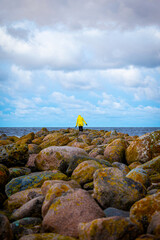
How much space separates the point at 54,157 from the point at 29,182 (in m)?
1.85

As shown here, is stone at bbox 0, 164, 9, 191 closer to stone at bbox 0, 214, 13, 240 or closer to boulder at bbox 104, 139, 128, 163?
stone at bbox 0, 214, 13, 240

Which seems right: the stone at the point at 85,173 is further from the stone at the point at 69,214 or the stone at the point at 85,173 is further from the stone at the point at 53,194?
the stone at the point at 69,214

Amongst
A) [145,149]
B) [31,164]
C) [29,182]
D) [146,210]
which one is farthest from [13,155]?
[146,210]

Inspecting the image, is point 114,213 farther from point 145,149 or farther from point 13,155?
point 13,155

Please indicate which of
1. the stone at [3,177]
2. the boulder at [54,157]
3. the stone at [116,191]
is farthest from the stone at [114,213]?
the boulder at [54,157]

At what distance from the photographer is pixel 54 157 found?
6.90m

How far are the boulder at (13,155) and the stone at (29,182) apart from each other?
6.90ft

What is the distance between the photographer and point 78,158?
20.0 feet

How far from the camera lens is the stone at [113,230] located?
244cm

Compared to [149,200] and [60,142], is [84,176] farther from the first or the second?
[60,142]

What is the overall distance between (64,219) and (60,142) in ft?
24.7

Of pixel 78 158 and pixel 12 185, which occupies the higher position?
pixel 78 158

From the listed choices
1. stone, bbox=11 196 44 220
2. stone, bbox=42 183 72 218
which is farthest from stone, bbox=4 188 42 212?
stone, bbox=42 183 72 218

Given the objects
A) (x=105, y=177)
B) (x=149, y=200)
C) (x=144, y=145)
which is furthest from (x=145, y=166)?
(x=149, y=200)
